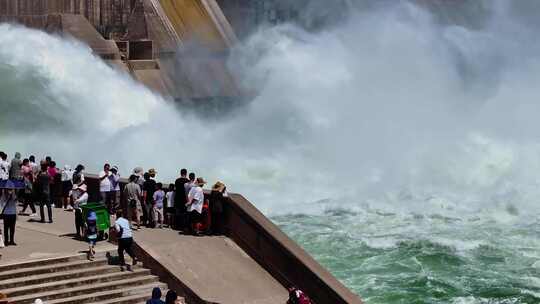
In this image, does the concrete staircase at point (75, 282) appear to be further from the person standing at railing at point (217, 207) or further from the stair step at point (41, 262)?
the person standing at railing at point (217, 207)

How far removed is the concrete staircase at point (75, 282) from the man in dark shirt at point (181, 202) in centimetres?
215

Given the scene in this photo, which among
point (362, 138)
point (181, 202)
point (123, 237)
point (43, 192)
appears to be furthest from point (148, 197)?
point (362, 138)

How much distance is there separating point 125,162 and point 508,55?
108 feet

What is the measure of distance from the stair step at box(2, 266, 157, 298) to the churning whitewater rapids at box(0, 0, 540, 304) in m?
4.84

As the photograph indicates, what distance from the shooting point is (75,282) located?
43.1 ft

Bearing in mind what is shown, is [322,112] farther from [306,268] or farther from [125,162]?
[306,268]

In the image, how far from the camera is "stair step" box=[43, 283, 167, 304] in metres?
12.8

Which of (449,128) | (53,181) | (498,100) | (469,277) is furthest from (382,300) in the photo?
(498,100)

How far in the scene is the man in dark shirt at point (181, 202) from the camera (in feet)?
51.9

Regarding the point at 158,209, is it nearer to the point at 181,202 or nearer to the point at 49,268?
the point at 181,202

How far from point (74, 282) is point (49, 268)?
423mm

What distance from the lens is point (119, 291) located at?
1316cm

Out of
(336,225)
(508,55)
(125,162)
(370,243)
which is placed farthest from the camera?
(508,55)

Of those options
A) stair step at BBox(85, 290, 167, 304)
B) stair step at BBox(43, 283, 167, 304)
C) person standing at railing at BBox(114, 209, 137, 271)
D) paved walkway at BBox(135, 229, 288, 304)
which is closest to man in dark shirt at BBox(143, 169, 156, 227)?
paved walkway at BBox(135, 229, 288, 304)
